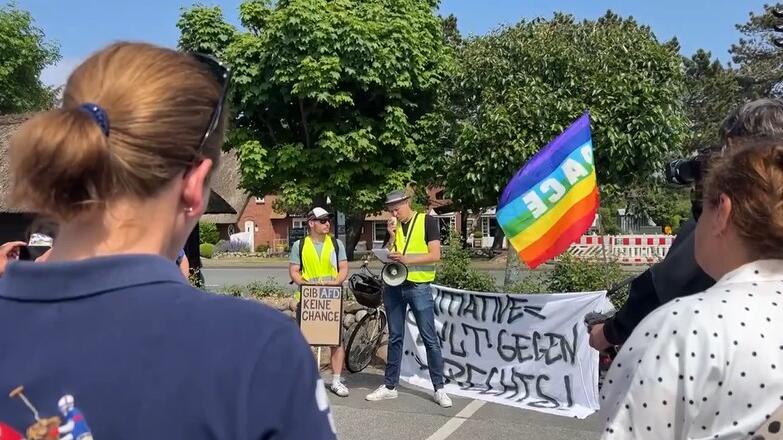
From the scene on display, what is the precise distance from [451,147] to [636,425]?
59.3 feet

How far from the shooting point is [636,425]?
1.57 metres

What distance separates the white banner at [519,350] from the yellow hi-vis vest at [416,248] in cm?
50

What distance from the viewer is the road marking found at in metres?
5.70

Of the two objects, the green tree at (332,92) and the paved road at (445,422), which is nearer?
the paved road at (445,422)

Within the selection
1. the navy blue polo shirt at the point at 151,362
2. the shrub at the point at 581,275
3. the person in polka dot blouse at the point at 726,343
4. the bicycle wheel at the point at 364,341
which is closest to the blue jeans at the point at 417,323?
the bicycle wheel at the point at 364,341

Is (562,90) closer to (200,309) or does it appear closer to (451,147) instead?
(451,147)

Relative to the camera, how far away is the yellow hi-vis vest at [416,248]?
6629 mm

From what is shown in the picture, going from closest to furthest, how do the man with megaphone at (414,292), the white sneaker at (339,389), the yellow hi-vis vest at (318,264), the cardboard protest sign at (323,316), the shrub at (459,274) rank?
the man with megaphone at (414,292) < the white sneaker at (339,389) < the cardboard protest sign at (323,316) < the yellow hi-vis vest at (318,264) < the shrub at (459,274)

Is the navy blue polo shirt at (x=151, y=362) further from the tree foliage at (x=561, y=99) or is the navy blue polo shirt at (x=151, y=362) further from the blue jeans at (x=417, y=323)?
the tree foliage at (x=561, y=99)

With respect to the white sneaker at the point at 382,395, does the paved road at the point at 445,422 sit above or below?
below

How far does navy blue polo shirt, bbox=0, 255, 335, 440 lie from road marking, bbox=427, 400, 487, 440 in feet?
15.8

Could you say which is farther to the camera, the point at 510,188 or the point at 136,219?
the point at 510,188

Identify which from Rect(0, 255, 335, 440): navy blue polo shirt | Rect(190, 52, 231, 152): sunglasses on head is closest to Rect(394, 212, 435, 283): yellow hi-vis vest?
Rect(190, 52, 231, 152): sunglasses on head

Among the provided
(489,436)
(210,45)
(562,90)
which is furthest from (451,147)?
(489,436)
